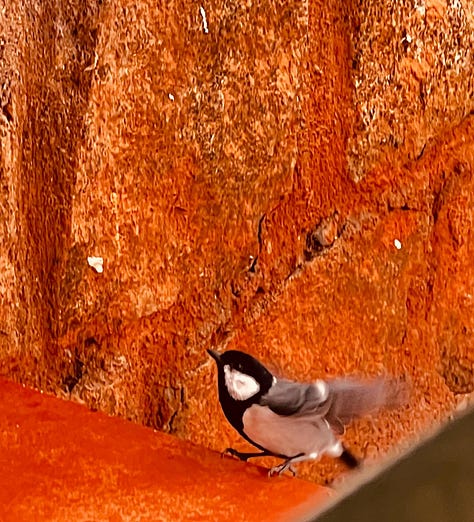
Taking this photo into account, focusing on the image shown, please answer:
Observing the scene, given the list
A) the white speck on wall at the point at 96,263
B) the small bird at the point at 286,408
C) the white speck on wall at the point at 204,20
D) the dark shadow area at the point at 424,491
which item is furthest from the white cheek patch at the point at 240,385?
the dark shadow area at the point at 424,491

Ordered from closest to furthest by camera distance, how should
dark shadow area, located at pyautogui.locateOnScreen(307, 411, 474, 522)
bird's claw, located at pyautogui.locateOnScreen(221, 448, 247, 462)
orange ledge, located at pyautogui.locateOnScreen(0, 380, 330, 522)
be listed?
1. dark shadow area, located at pyautogui.locateOnScreen(307, 411, 474, 522)
2. orange ledge, located at pyautogui.locateOnScreen(0, 380, 330, 522)
3. bird's claw, located at pyautogui.locateOnScreen(221, 448, 247, 462)

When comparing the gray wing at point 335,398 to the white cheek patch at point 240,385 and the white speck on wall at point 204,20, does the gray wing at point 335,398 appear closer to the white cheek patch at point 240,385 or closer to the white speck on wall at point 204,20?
the white cheek patch at point 240,385

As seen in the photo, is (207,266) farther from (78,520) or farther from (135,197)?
(78,520)

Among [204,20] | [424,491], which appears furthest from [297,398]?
[424,491]

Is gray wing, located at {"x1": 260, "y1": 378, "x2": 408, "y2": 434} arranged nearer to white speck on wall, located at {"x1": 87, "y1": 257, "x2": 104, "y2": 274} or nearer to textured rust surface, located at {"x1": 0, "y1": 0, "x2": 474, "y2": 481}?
textured rust surface, located at {"x1": 0, "y1": 0, "x2": 474, "y2": 481}

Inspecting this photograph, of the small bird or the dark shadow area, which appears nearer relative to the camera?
the dark shadow area

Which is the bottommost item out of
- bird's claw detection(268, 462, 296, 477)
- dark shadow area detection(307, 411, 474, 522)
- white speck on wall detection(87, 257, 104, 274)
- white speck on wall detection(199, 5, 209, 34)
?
bird's claw detection(268, 462, 296, 477)

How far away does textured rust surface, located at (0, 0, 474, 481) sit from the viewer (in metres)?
0.88

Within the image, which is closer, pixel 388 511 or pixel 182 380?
pixel 388 511

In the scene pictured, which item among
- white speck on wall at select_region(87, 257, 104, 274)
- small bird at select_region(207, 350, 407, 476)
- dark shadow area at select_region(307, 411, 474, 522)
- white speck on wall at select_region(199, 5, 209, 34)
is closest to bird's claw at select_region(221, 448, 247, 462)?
small bird at select_region(207, 350, 407, 476)

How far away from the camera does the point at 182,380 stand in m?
0.94

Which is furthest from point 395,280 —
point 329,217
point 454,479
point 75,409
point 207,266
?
point 454,479

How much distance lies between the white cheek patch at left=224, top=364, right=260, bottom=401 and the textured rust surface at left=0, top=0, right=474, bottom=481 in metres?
0.03

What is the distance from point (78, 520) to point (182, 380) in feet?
0.69
